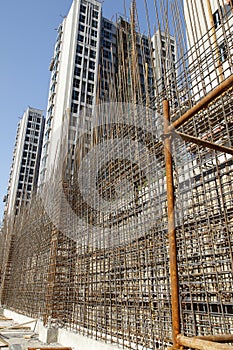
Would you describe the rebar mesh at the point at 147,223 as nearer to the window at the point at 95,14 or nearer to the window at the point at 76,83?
the window at the point at 76,83

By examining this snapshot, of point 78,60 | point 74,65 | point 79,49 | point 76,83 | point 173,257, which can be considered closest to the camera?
point 173,257

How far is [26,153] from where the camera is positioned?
34.2m

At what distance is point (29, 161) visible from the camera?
3334 cm

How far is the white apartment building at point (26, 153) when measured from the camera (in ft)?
104

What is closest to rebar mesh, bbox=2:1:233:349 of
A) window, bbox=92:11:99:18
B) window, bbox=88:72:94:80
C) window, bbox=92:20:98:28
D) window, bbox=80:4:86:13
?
window, bbox=88:72:94:80

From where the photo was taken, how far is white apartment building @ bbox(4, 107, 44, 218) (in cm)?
3177

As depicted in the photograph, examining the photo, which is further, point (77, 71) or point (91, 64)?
point (91, 64)

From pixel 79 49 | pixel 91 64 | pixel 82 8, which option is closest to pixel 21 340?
pixel 91 64

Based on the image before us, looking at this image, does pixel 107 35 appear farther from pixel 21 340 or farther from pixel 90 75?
pixel 21 340

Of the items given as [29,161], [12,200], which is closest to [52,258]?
[12,200]

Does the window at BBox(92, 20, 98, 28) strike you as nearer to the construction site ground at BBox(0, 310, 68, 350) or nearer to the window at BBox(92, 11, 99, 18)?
the window at BBox(92, 11, 99, 18)

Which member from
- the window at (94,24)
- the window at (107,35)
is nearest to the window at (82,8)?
the window at (94,24)

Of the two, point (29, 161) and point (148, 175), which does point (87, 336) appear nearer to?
point (148, 175)

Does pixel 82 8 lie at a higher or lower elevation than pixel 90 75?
higher
